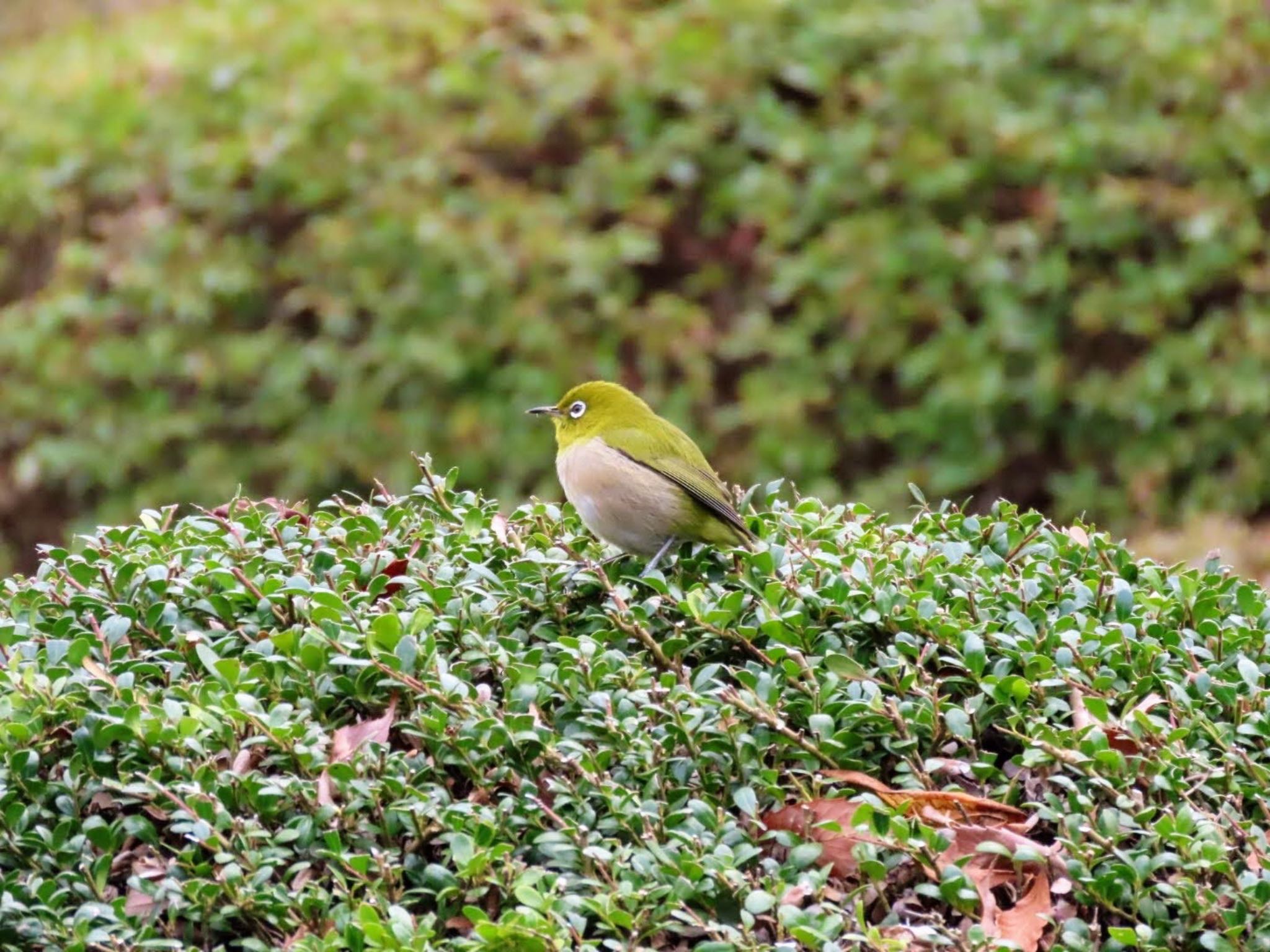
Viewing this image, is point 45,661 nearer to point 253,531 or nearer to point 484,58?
point 253,531

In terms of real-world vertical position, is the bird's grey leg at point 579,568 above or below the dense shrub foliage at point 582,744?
above

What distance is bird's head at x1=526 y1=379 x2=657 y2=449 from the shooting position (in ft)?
15.8

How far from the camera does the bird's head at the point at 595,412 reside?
15.8 feet

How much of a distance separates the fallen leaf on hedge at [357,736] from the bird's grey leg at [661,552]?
94 cm

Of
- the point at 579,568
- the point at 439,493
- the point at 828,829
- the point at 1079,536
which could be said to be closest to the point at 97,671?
the point at 579,568

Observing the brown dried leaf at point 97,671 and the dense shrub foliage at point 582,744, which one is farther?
the brown dried leaf at point 97,671

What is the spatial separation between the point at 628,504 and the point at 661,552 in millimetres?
169

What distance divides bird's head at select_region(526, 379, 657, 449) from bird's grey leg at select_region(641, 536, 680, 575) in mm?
501

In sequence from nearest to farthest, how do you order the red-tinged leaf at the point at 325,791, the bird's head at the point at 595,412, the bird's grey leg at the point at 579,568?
the red-tinged leaf at the point at 325,791, the bird's grey leg at the point at 579,568, the bird's head at the point at 595,412

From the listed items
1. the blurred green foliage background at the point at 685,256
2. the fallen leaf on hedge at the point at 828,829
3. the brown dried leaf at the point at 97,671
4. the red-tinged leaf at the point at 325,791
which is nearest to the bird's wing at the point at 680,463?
the fallen leaf on hedge at the point at 828,829

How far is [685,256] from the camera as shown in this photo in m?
9.12

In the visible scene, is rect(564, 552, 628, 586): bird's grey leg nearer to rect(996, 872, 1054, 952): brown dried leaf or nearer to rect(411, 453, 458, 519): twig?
rect(411, 453, 458, 519): twig

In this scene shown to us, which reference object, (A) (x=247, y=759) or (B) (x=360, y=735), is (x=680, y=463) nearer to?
(B) (x=360, y=735)

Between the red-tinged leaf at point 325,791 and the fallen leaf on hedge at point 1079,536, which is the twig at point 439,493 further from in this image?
the fallen leaf on hedge at point 1079,536
